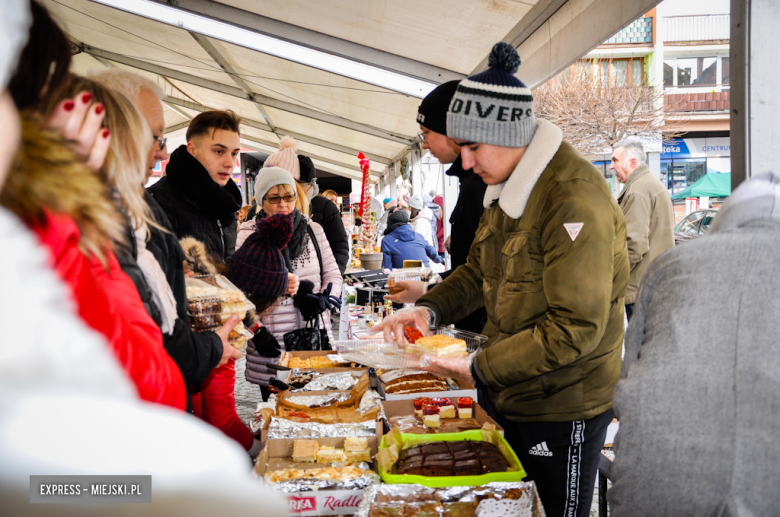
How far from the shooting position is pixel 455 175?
250 centimetres

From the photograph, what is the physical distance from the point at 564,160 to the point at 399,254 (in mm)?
4895

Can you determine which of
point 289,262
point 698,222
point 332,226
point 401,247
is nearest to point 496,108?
point 289,262

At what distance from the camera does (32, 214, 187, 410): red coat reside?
52cm

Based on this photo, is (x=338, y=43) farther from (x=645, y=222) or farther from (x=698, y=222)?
(x=698, y=222)

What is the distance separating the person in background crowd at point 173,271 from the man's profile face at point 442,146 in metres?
1.31

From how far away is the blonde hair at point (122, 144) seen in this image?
2.05 feet

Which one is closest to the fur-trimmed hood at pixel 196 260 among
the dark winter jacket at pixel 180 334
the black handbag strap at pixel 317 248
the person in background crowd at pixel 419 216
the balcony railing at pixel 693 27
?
the dark winter jacket at pixel 180 334

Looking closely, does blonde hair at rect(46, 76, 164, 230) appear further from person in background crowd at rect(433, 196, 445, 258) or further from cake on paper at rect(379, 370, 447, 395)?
person in background crowd at rect(433, 196, 445, 258)

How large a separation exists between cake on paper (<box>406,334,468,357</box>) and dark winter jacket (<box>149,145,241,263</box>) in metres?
0.90

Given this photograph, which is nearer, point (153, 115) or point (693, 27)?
point (153, 115)

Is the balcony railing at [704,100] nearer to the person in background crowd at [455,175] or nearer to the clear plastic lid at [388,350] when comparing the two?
the person in background crowd at [455,175]

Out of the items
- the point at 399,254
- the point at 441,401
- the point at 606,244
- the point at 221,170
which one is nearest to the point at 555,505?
the point at 441,401

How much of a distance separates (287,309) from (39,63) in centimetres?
269

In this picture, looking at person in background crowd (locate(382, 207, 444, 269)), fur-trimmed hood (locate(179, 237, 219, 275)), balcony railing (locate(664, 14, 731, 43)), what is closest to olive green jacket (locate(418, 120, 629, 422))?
fur-trimmed hood (locate(179, 237, 219, 275))
